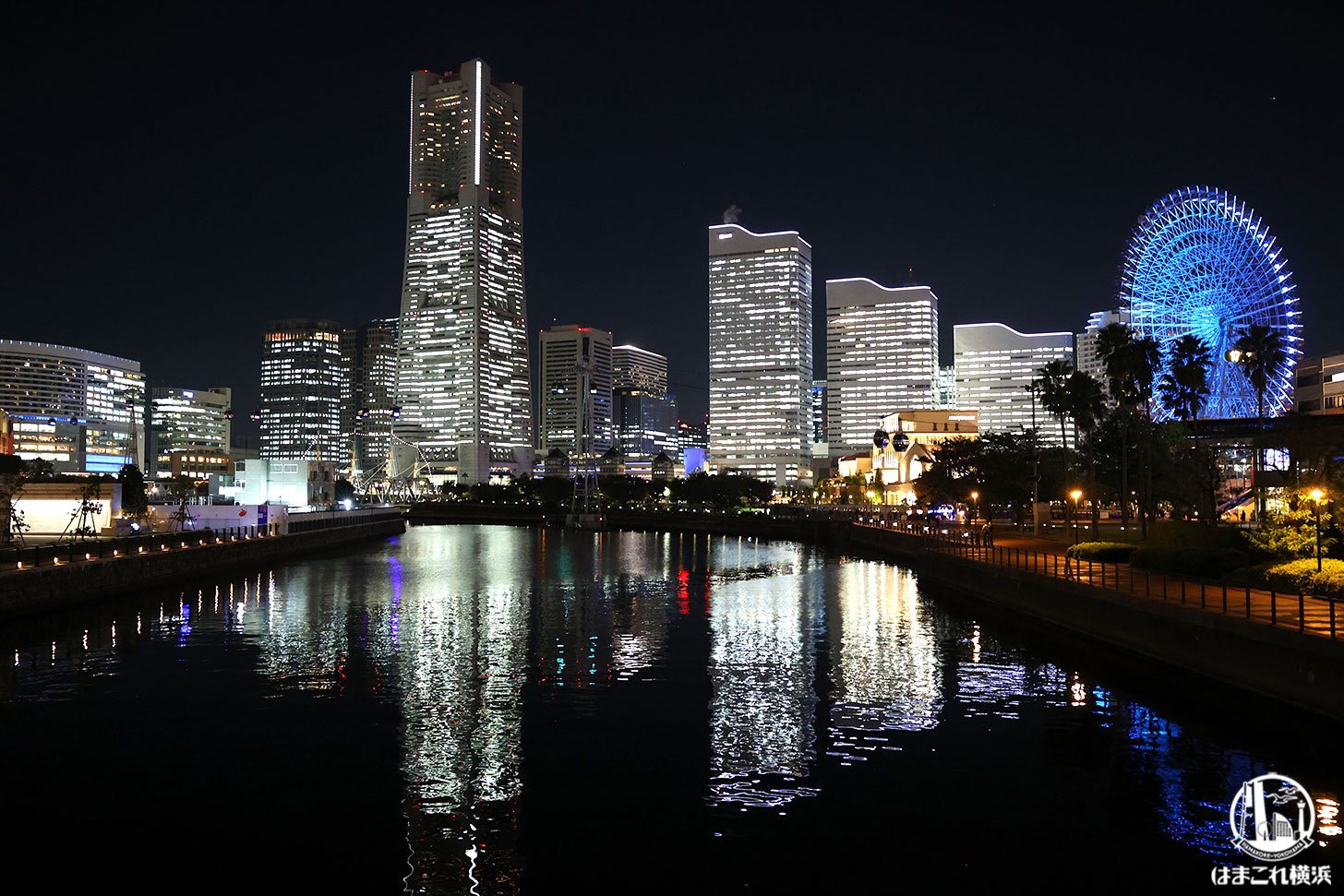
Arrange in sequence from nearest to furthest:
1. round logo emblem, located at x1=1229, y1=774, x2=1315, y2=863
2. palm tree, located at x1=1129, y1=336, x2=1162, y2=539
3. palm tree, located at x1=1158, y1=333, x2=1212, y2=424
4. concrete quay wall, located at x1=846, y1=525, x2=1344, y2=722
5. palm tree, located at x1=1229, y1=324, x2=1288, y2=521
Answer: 1. round logo emblem, located at x1=1229, y1=774, x2=1315, y2=863
2. concrete quay wall, located at x1=846, y1=525, x2=1344, y2=722
3. palm tree, located at x1=1129, y1=336, x2=1162, y2=539
4. palm tree, located at x1=1229, y1=324, x2=1288, y2=521
5. palm tree, located at x1=1158, y1=333, x2=1212, y2=424

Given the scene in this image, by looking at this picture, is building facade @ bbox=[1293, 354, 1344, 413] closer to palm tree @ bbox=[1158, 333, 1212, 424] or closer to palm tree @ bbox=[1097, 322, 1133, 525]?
palm tree @ bbox=[1158, 333, 1212, 424]

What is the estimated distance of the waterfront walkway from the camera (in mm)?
25834

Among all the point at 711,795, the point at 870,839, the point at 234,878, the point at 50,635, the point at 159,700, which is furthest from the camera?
the point at 50,635

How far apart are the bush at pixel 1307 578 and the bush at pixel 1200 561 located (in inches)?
110

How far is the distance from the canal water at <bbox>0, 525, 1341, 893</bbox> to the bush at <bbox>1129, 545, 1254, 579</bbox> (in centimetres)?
538

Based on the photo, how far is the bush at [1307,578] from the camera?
29.0m

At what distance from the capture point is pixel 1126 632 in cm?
3478

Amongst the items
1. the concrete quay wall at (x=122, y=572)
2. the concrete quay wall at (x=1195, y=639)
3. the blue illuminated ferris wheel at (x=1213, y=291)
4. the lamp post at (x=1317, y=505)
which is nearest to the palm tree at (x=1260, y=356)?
the blue illuminated ferris wheel at (x=1213, y=291)

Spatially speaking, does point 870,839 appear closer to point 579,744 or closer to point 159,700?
point 579,744

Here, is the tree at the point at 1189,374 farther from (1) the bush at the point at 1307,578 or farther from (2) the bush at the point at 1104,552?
(1) the bush at the point at 1307,578

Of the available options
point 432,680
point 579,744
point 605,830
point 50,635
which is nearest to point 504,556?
point 50,635

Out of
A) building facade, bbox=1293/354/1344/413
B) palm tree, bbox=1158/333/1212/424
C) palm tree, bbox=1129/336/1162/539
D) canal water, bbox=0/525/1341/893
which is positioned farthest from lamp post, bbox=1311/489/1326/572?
building facade, bbox=1293/354/1344/413

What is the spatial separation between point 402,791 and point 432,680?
11.7 m

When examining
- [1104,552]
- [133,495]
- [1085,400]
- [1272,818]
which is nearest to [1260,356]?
[1085,400]
